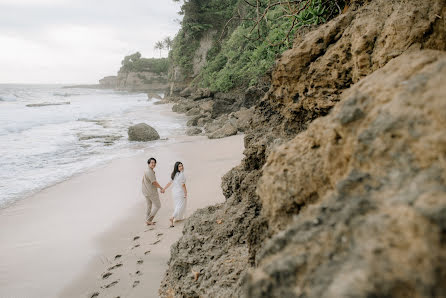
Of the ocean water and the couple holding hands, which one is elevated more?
the couple holding hands

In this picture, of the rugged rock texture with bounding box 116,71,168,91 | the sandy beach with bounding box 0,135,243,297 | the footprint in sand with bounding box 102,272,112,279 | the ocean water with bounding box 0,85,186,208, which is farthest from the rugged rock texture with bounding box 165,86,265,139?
the rugged rock texture with bounding box 116,71,168,91

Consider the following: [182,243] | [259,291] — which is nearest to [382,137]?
[259,291]

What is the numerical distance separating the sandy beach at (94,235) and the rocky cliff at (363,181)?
164 centimetres

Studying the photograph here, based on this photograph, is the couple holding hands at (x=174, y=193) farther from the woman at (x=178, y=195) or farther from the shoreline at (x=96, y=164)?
the shoreline at (x=96, y=164)

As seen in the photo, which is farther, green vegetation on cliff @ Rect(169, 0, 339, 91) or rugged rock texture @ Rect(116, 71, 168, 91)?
rugged rock texture @ Rect(116, 71, 168, 91)

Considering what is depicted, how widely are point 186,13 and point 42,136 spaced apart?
56.3 ft

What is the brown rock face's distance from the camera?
73 cm

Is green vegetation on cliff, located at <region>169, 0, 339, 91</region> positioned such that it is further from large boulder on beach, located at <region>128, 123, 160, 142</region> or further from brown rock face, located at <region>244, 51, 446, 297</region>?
brown rock face, located at <region>244, 51, 446, 297</region>

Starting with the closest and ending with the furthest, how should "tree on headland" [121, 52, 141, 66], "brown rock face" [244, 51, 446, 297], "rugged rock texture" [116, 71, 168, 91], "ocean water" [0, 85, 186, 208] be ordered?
1. "brown rock face" [244, 51, 446, 297]
2. "ocean water" [0, 85, 186, 208]
3. "tree on headland" [121, 52, 141, 66]
4. "rugged rock texture" [116, 71, 168, 91]

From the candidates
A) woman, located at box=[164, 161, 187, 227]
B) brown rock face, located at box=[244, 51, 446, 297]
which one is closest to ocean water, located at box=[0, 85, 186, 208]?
woman, located at box=[164, 161, 187, 227]

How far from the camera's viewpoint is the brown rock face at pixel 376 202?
0.73 meters

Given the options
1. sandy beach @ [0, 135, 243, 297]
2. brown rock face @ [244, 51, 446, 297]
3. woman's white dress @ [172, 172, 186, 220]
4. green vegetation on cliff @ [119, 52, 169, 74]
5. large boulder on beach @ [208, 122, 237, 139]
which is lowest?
sandy beach @ [0, 135, 243, 297]

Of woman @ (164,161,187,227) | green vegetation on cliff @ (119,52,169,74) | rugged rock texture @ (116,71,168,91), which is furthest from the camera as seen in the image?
rugged rock texture @ (116,71,168,91)

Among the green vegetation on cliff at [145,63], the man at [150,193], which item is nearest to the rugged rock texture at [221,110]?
the man at [150,193]
